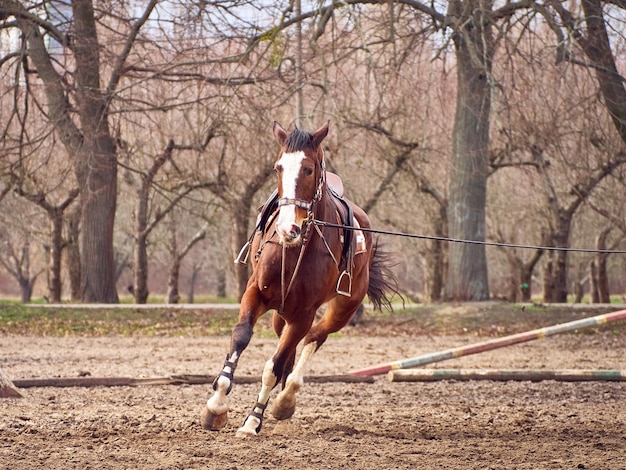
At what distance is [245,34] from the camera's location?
18.3 meters

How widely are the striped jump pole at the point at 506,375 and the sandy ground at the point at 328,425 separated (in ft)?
0.50

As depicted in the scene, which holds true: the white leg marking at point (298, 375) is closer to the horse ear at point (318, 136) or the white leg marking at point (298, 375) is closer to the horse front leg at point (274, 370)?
the horse front leg at point (274, 370)

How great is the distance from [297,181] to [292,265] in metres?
0.74

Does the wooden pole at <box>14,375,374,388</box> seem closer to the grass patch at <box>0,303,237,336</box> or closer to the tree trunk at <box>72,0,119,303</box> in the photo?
the grass patch at <box>0,303,237,336</box>

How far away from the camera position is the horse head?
6258 mm

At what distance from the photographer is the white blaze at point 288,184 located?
6.24m

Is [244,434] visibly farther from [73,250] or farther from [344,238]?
[73,250]

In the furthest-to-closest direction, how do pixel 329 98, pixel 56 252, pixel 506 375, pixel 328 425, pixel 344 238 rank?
pixel 56 252
pixel 329 98
pixel 506 375
pixel 344 238
pixel 328 425

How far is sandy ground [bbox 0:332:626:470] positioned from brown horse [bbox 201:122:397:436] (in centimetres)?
32

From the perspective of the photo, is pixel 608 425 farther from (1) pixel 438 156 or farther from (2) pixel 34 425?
(1) pixel 438 156

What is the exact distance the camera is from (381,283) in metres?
9.45

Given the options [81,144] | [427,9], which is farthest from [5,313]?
[427,9]

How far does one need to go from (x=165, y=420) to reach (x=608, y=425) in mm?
3576

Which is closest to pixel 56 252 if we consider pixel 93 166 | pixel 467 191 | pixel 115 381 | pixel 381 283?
pixel 93 166
